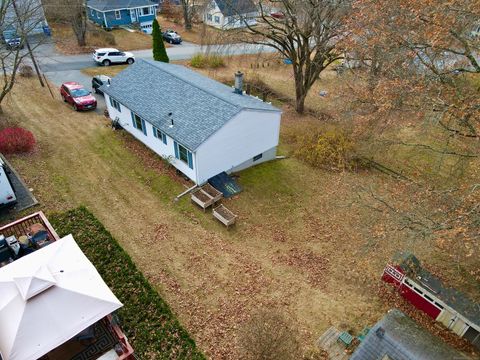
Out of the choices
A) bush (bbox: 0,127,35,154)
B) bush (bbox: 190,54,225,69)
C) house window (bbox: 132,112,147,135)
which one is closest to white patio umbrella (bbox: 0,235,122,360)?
house window (bbox: 132,112,147,135)

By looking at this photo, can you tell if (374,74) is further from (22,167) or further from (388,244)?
(22,167)

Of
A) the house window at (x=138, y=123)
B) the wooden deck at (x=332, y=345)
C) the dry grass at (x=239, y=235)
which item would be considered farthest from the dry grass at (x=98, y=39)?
the wooden deck at (x=332, y=345)

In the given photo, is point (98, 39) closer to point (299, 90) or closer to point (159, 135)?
point (299, 90)

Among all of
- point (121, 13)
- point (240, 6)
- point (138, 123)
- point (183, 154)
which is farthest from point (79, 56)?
point (183, 154)

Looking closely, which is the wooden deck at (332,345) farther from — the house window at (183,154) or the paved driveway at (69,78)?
the paved driveway at (69,78)

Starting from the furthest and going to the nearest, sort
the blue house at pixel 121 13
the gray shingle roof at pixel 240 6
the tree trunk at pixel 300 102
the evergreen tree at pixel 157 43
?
the blue house at pixel 121 13
the evergreen tree at pixel 157 43
the tree trunk at pixel 300 102
the gray shingle roof at pixel 240 6

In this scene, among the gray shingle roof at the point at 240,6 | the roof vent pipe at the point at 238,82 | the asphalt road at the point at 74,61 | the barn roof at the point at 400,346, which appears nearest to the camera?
the barn roof at the point at 400,346

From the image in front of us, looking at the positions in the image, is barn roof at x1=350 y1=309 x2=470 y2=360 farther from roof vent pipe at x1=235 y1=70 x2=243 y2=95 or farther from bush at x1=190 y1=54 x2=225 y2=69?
bush at x1=190 y1=54 x2=225 y2=69
